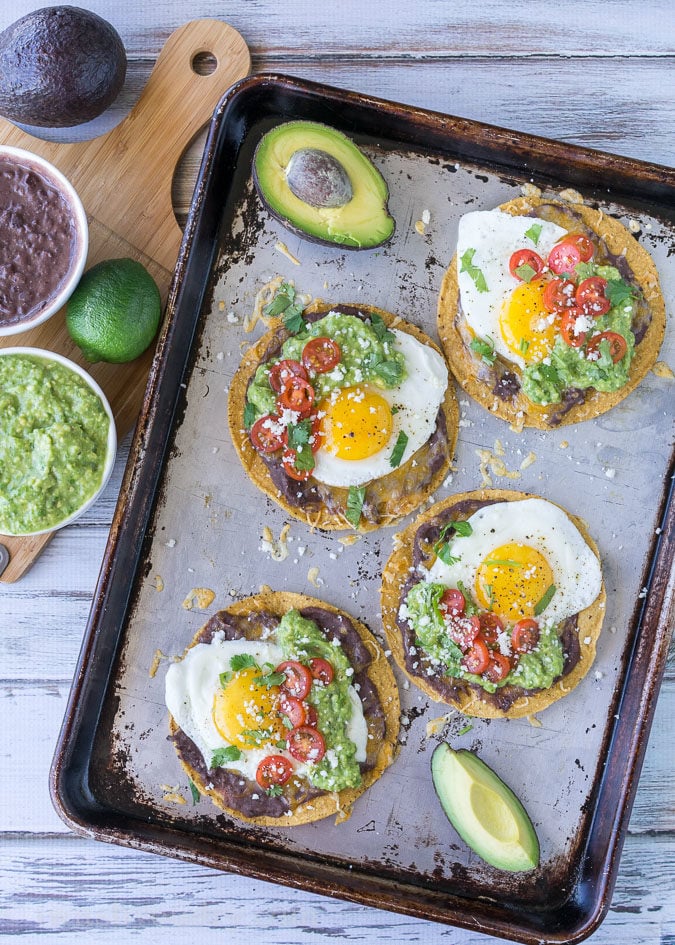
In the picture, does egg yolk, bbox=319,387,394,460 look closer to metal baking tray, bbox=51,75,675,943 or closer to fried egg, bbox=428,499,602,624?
metal baking tray, bbox=51,75,675,943

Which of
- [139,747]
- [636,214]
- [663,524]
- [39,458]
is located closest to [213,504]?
[39,458]

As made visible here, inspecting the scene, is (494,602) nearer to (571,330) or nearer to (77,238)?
(571,330)

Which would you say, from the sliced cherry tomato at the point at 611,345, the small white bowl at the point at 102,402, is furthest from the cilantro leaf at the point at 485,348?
the small white bowl at the point at 102,402

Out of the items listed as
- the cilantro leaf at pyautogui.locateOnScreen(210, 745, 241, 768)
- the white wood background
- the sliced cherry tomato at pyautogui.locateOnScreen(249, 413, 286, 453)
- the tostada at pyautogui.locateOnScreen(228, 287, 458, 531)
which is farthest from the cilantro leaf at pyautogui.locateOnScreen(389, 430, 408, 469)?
the cilantro leaf at pyautogui.locateOnScreen(210, 745, 241, 768)

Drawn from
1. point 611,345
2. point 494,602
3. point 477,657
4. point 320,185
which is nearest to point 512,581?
point 494,602

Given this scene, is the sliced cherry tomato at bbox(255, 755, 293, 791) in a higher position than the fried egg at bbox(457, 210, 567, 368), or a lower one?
lower
